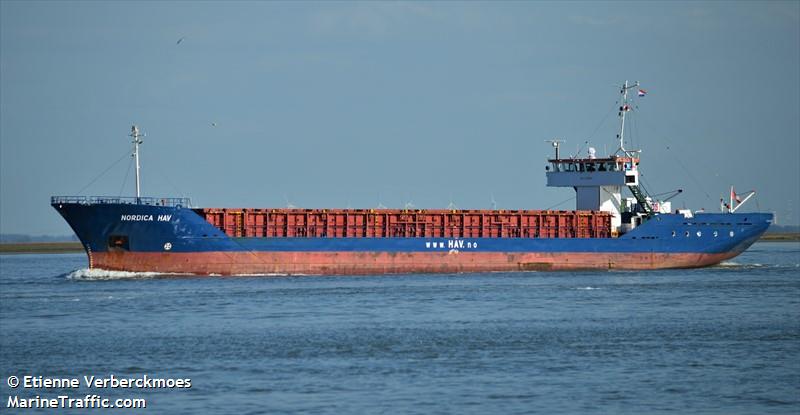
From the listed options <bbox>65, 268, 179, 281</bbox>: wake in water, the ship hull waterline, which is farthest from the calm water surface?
the ship hull waterline

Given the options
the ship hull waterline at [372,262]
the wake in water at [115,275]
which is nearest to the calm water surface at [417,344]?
the wake in water at [115,275]

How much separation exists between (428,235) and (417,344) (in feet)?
Result: 85.5

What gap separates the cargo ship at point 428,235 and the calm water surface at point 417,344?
209 centimetres

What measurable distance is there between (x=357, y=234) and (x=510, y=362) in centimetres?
2808

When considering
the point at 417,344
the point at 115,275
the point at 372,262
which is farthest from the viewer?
the point at 372,262

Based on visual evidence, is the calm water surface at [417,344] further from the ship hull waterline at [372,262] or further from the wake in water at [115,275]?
the ship hull waterline at [372,262]

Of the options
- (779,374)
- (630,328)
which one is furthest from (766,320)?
(779,374)

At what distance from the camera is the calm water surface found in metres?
22.8

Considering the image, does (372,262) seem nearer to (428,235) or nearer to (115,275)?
(428,235)

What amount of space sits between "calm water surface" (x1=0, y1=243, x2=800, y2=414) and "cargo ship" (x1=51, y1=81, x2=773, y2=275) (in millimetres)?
2095

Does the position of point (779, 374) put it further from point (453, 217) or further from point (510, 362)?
point (453, 217)

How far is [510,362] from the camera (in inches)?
1065

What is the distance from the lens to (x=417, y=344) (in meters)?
30.0

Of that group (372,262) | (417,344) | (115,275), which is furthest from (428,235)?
(417,344)
